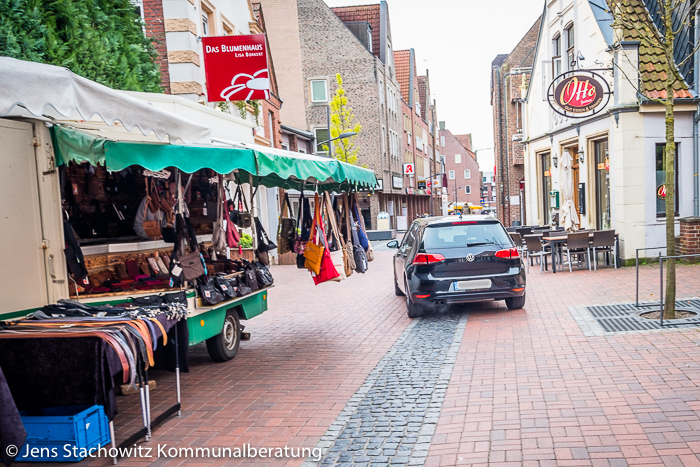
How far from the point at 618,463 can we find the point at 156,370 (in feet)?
17.9

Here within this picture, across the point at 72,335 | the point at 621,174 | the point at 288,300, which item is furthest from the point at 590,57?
the point at 72,335

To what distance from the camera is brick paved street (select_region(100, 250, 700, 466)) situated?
442cm

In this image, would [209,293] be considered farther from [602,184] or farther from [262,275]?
[602,184]

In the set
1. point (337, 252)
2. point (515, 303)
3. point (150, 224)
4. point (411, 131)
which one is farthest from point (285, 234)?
point (411, 131)

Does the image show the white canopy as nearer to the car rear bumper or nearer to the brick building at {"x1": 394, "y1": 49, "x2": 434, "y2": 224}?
the car rear bumper

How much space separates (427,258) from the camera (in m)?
9.39

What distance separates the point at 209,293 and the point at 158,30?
32.4 feet

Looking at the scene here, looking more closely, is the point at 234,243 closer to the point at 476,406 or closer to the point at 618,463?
the point at 476,406

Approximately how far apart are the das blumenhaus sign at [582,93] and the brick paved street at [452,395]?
733 cm

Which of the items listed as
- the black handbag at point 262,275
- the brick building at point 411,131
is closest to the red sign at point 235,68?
the black handbag at point 262,275

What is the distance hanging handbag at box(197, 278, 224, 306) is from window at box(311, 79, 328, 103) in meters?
34.0

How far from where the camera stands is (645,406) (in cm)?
494

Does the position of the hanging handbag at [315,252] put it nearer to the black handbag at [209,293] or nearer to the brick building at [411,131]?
→ the black handbag at [209,293]

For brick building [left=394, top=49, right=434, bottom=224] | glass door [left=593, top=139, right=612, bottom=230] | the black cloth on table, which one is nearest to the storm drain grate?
the black cloth on table
